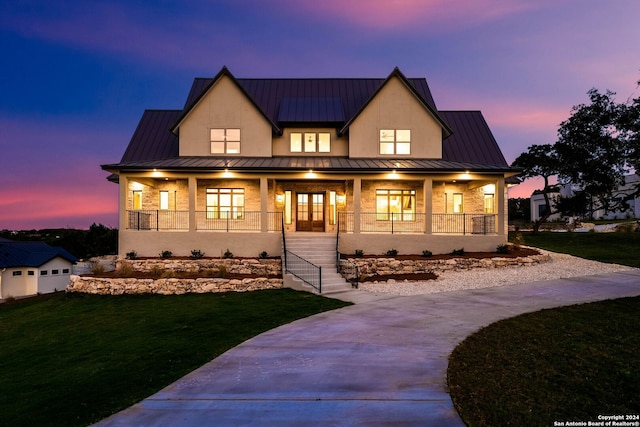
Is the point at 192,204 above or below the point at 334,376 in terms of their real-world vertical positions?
above

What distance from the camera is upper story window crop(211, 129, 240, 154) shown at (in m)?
23.4

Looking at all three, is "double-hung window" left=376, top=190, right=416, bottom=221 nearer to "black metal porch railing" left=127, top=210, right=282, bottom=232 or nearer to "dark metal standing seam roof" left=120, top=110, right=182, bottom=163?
"black metal porch railing" left=127, top=210, right=282, bottom=232

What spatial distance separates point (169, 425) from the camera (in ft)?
16.4

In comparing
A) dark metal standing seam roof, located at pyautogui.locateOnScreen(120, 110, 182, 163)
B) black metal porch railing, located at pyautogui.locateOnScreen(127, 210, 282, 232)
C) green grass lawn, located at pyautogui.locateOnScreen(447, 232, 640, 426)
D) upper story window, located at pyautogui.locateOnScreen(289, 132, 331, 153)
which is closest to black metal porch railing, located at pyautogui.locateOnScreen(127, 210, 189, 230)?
black metal porch railing, located at pyautogui.locateOnScreen(127, 210, 282, 232)

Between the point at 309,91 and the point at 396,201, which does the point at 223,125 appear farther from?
the point at 396,201

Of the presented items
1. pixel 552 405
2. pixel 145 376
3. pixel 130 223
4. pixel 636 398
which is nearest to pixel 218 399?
pixel 145 376

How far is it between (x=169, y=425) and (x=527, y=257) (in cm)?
1940

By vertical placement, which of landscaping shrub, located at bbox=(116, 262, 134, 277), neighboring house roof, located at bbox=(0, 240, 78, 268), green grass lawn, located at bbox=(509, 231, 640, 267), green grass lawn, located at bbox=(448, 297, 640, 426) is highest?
green grass lawn, located at bbox=(509, 231, 640, 267)

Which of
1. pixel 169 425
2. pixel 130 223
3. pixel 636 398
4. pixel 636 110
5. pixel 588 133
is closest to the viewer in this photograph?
pixel 169 425

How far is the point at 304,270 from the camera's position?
1717cm

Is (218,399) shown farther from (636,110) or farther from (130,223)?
(636,110)

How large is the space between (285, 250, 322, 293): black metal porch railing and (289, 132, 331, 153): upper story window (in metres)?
8.69

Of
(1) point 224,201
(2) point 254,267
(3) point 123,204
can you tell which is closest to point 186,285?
(2) point 254,267

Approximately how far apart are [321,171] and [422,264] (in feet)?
23.9
